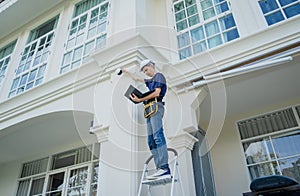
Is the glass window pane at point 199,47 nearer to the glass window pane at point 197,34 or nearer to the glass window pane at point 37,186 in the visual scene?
the glass window pane at point 197,34

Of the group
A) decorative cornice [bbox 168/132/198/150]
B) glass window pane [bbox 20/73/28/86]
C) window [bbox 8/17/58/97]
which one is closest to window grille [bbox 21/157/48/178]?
window [bbox 8/17/58/97]

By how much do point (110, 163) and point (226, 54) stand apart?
6.73 ft

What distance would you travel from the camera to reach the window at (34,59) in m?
4.89

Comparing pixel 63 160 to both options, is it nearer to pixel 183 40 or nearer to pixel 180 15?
pixel 183 40

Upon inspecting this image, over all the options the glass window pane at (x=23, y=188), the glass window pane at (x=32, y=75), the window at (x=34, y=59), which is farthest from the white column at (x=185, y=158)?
the glass window pane at (x=23, y=188)

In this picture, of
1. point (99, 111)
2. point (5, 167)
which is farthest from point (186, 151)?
point (5, 167)

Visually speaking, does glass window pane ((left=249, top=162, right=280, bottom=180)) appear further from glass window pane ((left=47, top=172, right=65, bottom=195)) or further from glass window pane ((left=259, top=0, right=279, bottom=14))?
glass window pane ((left=47, top=172, right=65, bottom=195))

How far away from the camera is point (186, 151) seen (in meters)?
3.08

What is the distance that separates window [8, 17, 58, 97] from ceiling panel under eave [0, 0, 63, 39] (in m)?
0.35

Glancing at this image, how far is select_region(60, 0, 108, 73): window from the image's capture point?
4.34 metres

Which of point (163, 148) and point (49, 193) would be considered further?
point (49, 193)

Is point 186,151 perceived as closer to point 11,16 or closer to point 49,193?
point 49,193

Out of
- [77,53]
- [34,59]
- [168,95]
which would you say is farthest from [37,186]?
[168,95]

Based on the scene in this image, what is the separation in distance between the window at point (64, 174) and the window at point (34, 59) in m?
1.62
